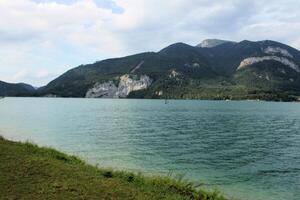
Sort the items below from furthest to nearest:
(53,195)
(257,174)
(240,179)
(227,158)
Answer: (227,158), (257,174), (240,179), (53,195)

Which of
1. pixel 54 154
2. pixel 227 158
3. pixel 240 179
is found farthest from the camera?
pixel 227 158

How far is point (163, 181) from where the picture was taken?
26.1 m

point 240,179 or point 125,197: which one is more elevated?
point 125,197

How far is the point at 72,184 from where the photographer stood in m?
22.2

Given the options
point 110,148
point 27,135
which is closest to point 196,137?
point 110,148

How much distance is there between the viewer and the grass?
20484 millimetres

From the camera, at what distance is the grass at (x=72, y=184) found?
20.5 m

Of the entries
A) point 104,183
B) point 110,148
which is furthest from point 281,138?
point 104,183

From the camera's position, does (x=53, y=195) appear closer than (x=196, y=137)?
Yes

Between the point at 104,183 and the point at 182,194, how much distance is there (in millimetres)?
4990

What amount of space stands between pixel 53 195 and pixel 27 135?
190 feet

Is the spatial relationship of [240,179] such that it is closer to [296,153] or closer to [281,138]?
[296,153]

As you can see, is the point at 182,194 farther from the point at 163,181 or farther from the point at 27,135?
the point at 27,135

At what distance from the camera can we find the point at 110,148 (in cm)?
5859
